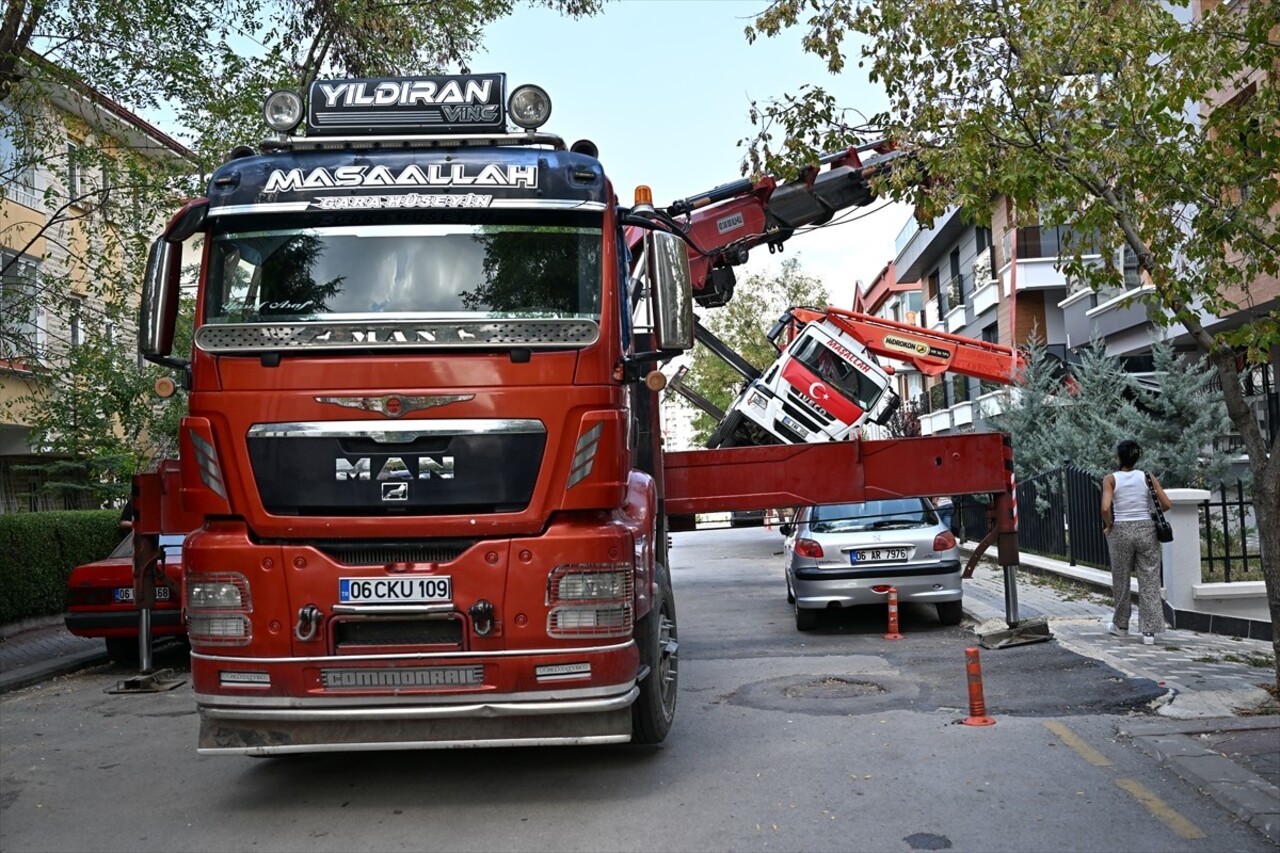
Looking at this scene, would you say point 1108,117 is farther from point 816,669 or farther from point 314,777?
point 314,777

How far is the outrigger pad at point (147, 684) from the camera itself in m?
11.1

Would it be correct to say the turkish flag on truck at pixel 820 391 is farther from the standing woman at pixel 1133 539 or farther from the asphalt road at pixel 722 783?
the asphalt road at pixel 722 783

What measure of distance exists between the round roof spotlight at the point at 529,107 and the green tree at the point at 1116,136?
3114 millimetres

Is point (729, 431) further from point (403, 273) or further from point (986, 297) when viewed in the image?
point (986, 297)

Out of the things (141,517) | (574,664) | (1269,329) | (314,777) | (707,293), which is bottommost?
(314,777)

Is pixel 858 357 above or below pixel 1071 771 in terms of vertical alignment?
above

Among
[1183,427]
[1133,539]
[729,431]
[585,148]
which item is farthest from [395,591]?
[1183,427]

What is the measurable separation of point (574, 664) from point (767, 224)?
799cm

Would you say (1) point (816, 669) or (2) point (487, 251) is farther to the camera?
(1) point (816, 669)

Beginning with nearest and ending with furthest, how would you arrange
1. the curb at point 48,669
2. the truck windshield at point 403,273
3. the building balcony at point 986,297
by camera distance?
1. the truck windshield at point 403,273
2. the curb at point 48,669
3. the building balcony at point 986,297

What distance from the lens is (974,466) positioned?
10031 millimetres

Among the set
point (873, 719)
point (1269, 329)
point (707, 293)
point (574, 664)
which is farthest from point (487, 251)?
point (707, 293)

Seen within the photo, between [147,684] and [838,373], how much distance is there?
935 centimetres

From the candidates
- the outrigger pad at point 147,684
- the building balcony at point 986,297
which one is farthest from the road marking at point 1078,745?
the building balcony at point 986,297
